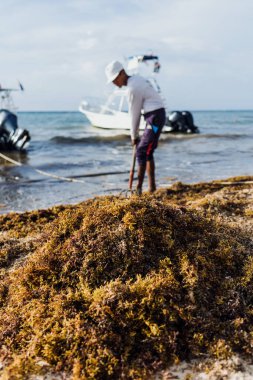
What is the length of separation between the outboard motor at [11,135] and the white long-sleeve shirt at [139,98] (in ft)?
36.5

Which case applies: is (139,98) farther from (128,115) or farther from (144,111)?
(128,115)

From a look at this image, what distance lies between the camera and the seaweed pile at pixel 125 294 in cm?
232

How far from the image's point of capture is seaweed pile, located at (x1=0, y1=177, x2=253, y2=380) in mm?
2322

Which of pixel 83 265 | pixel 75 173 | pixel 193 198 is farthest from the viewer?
pixel 75 173

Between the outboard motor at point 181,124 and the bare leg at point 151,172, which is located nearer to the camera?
the bare leg at point 151,172

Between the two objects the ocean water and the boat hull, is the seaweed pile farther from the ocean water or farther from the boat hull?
the boat hull

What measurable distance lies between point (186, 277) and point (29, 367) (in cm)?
112

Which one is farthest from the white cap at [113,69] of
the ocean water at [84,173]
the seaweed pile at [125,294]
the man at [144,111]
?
the seaweed pile at [125,294]

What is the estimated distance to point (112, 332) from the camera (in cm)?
238

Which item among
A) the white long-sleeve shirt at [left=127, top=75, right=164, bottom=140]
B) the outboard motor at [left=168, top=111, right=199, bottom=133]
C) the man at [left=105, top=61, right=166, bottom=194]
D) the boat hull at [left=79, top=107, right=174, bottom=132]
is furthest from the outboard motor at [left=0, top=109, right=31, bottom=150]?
the outboard motor at [left=168, top=111, right=199, bottom=133]

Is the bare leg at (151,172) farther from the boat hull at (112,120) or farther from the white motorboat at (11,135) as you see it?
the boat hull at (112,120)

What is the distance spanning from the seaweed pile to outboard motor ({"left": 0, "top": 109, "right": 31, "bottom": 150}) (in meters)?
13.4

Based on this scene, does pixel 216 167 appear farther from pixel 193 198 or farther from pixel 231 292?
pixel 231 292

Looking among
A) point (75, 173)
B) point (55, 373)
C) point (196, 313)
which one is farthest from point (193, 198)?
point (75, 173)
